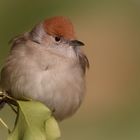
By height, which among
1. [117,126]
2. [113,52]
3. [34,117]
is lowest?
[117,126]

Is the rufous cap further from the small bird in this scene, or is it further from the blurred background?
the blurred background

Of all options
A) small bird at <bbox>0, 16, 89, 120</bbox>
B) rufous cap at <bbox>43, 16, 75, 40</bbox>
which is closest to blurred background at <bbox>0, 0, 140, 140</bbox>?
small bird at <bbox>0, 16, 89, 120</bbox>

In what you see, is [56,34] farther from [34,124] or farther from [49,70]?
[34,124]

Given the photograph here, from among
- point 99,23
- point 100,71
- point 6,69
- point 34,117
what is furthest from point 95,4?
point 34,117

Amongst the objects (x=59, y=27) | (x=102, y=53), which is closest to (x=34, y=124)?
(x=59, y=27)

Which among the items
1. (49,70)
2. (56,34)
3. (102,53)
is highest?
(56,34)

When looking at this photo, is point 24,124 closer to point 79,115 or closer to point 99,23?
point 79,115
